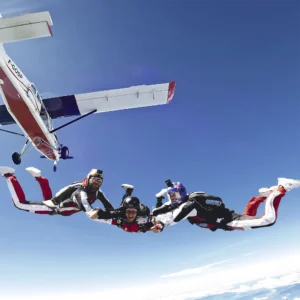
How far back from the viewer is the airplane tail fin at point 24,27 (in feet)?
31.2

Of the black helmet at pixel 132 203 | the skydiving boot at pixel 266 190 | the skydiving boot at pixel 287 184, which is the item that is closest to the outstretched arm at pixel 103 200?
the black helmet at pixel 132 203

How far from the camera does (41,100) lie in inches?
575

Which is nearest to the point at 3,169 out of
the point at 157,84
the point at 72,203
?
the point at 72,203

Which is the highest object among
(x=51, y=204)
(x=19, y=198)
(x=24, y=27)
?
(x=24, y=27)

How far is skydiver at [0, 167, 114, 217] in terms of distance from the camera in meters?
3.91

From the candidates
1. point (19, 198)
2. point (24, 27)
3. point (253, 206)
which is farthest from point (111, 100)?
point (253, 206)

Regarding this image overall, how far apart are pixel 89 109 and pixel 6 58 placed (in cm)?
537

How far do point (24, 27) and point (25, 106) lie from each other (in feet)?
12.7

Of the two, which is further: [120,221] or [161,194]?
[161,194]

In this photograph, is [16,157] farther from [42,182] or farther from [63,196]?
[63,196]

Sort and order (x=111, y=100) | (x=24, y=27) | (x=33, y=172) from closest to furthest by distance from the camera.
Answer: (x=33, y=172), (x=24, y=27), (x=111, y=100)

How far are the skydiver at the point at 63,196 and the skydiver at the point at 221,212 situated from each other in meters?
0.88

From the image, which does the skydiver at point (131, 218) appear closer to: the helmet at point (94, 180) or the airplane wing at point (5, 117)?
the helmet at point (94, 180)

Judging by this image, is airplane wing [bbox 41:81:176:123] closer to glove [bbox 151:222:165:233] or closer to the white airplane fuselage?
the white airplane fuselage
